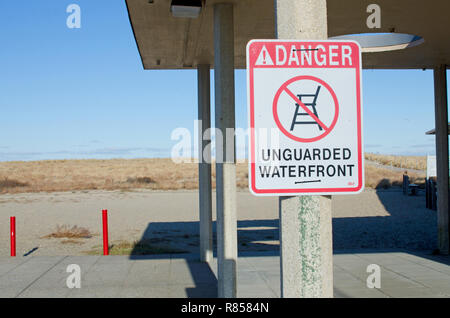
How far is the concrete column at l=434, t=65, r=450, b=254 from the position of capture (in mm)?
10711

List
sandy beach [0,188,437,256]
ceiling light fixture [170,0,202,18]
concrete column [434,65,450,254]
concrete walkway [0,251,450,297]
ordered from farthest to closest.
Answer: sandy beach [0,188,437,256]
concrete column [434,65,450,254]
concrete walkway [0,251,450,297]
ceiling light fixture [170,0,202,18]

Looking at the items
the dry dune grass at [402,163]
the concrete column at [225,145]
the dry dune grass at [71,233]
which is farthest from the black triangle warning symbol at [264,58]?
the dry dune grass at [402,163]

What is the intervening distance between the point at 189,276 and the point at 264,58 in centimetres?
704

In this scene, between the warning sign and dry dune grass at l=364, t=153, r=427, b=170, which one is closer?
the warning sign

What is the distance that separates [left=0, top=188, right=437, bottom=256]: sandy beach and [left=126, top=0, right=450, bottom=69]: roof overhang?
516 cm

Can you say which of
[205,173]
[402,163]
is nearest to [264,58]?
[205,173]

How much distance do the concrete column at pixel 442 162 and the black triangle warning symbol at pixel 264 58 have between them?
9861 millimetres

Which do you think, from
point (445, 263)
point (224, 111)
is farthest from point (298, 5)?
point (445, 263)

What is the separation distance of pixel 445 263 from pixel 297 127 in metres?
8.82

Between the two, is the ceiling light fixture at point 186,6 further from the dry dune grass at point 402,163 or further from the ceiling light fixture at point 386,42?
the dry dune grass at point 402,163

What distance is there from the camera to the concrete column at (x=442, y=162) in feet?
35.1
